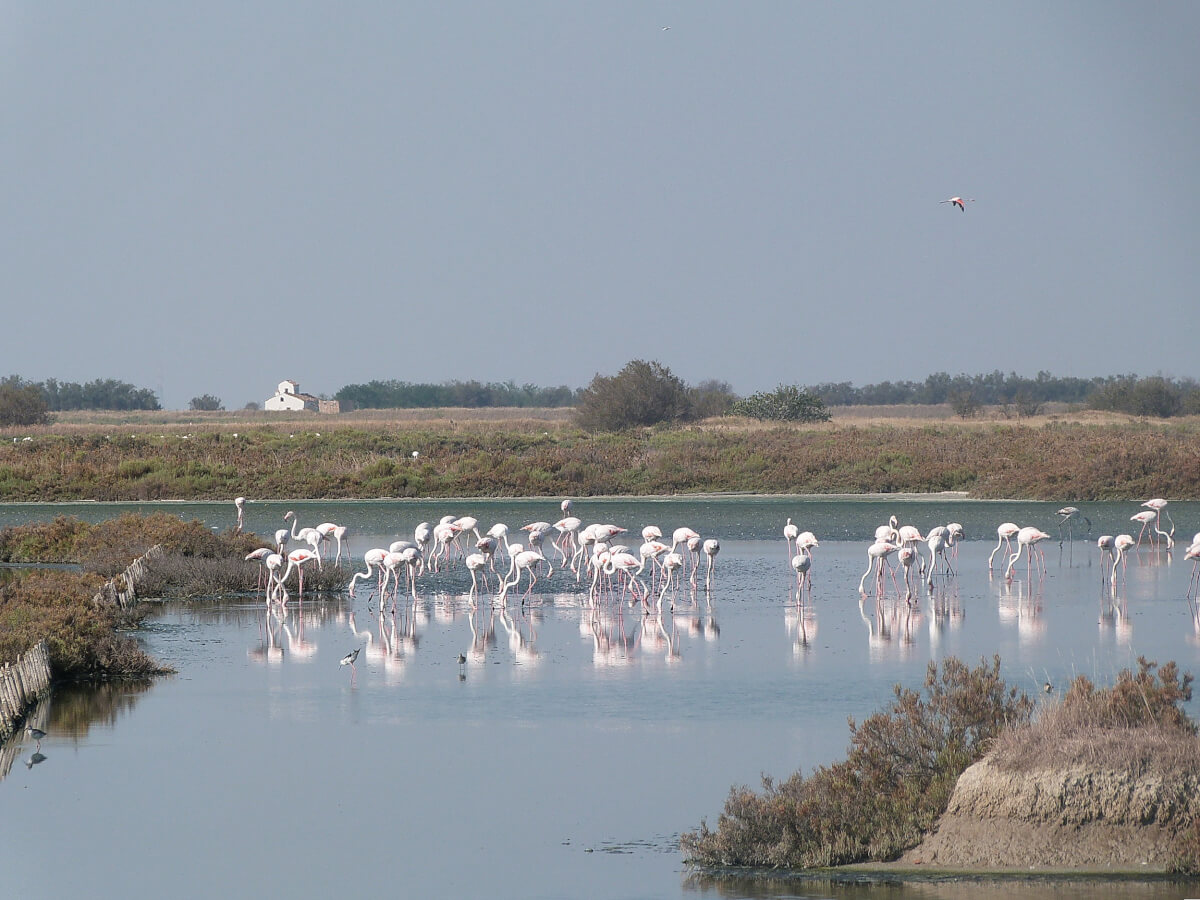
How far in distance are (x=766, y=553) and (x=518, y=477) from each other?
16.3m

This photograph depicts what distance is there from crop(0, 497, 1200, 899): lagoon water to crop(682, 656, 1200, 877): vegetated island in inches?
7.0

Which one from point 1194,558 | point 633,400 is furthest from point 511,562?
point 633,400

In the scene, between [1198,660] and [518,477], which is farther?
[518,477]

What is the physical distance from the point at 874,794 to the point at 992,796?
2.41 feet

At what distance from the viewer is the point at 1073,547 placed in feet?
87.4

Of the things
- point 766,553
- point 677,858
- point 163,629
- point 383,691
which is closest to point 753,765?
point 677,858

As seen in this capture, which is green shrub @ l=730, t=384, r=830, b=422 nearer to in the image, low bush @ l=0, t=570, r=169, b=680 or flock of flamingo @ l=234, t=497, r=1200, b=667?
flock of flamingo @ l=234, t=497, r=1200, b=667

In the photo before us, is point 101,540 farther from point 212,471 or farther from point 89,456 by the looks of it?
point 89,456

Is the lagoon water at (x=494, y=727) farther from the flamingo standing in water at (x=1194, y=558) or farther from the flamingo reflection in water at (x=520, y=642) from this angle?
the flamingo standing in water at (x=1194, y=558)

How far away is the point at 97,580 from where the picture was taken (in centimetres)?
1847

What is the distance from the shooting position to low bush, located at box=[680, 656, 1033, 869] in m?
8.54

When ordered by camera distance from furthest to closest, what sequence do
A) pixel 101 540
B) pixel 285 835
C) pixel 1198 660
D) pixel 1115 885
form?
pixel 101 540, pixel 1198 660, pixel 285 835, pixel 1115 885

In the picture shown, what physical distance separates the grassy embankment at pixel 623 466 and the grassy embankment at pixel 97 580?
1381cm

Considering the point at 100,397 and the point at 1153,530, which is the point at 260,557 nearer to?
the point at 1153,530
